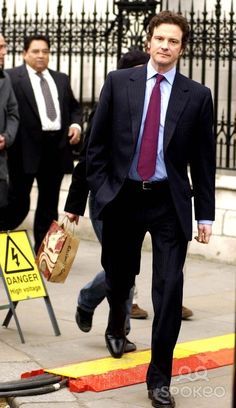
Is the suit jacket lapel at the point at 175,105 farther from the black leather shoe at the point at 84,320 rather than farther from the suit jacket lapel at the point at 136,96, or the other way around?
the black leather shoe at the point at 84,320

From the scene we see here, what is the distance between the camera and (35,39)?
10516 mm

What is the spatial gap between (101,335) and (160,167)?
75.6 inches

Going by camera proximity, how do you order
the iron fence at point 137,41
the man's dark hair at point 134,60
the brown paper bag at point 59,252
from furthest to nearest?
the iron fence at point 137,41 < the man's dark hair at point 134,60 < the brown paper bag at point 59,252

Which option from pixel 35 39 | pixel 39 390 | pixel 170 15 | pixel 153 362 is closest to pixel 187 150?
pixel 170 15

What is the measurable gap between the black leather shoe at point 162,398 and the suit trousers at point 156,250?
0.11ft

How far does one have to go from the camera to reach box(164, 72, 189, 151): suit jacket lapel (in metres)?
6.17

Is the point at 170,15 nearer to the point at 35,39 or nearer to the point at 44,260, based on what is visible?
the point at 44,260

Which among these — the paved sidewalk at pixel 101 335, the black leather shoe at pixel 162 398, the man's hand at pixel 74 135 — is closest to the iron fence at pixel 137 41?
the man's hand at pixel 74 135

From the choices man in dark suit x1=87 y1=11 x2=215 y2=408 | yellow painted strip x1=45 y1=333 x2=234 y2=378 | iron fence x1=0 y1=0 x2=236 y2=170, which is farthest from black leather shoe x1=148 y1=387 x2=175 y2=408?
iron fence x1=0 y1=0 x2=236 y2=170

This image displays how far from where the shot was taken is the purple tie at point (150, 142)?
619 cm

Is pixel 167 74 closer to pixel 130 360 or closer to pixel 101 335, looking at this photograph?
pixel 130 360

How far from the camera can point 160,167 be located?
6.21m

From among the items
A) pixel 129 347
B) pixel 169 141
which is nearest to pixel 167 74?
pixel 169 141

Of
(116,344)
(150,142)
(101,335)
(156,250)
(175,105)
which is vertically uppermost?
(175,105)
